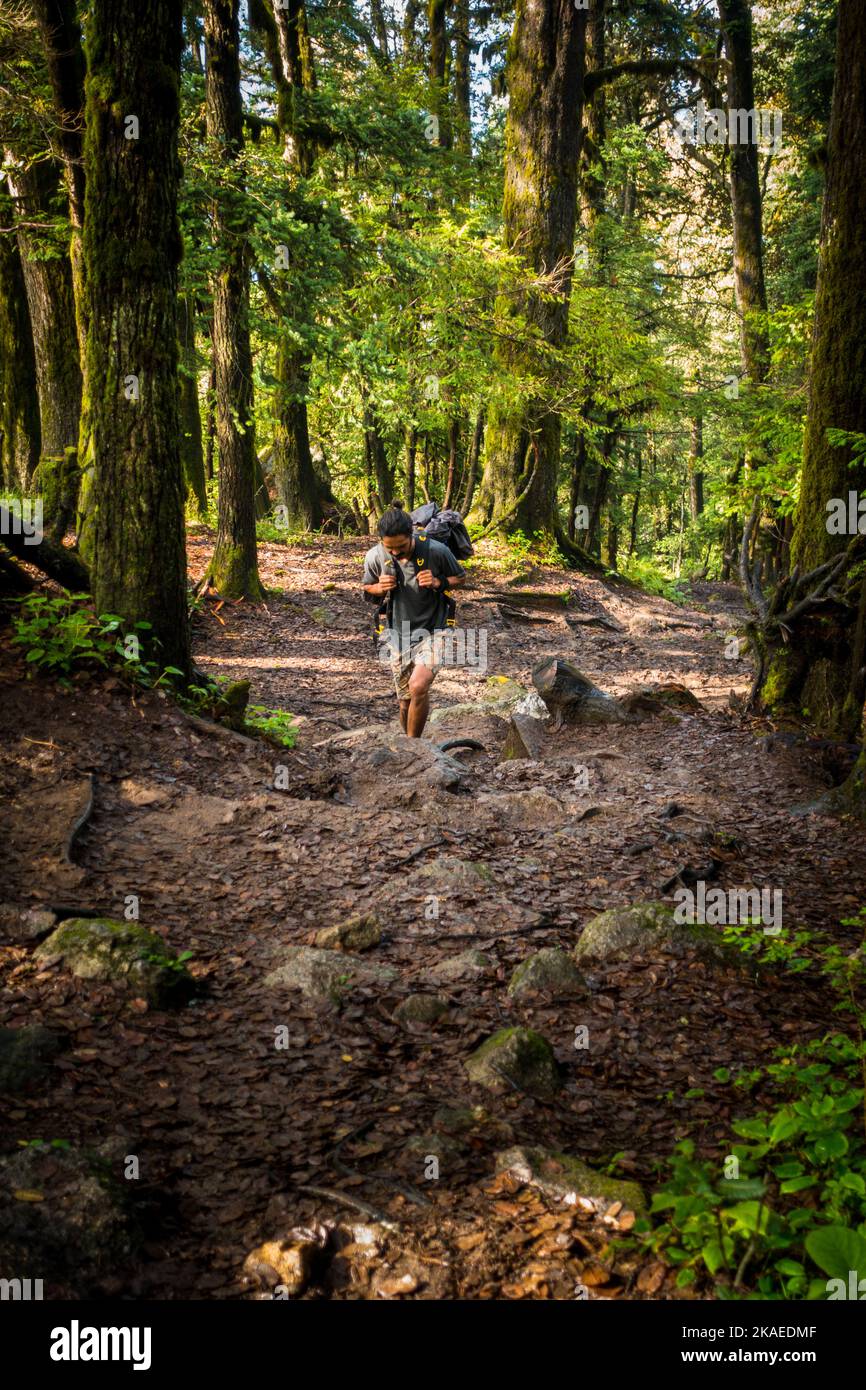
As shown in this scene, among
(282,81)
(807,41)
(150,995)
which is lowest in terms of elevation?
(150,995)

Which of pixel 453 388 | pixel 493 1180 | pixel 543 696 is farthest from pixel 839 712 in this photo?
pixel 453 388

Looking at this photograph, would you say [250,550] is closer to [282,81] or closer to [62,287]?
[62,287]

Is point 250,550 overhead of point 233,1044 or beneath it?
overhead

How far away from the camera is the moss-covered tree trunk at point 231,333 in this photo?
10.7 meters

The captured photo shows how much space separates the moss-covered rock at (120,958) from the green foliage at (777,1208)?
2.13 meters

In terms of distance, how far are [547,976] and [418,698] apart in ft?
13.3

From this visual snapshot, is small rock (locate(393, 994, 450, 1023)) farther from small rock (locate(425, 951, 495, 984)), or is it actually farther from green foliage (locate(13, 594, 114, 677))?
green foliage (locate(13, 594, 114, 677))

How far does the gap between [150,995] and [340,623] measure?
10495 millimetres

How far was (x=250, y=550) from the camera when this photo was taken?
13055mm

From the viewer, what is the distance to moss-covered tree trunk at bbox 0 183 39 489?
12117 mm

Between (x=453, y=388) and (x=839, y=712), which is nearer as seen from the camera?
(x=839, y=712)
